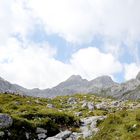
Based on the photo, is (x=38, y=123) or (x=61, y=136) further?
(x=38, y=123)

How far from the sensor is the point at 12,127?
31.4 metres

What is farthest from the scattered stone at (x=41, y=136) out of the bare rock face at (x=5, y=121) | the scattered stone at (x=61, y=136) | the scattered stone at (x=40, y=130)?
the bare rock face at (x=5, y=121)

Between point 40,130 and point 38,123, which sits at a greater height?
point 38,123

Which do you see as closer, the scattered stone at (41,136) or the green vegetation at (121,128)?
the green vegetation at (121,128)

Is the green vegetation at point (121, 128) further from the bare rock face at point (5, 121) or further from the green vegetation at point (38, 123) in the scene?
the bare rock face at point (5, 121)

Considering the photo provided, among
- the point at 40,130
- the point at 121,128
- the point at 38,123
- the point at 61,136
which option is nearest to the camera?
the point at 121,128

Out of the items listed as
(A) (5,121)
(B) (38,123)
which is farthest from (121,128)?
(A) (5,121)

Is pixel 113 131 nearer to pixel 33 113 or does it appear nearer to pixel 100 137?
pixel 100 137

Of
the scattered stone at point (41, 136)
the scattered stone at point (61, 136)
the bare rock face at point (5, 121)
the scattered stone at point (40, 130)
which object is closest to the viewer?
the bare rock face at point (5, 121)

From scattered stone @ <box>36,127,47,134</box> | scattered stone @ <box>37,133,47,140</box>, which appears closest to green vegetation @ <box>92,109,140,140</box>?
scattered stone @ <box>37,133,47,140</box>

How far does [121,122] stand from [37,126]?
912cm

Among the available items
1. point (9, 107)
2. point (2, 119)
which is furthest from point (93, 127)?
point (9, 107)

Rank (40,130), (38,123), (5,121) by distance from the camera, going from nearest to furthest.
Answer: (5,121) < (40,130) < (38,123)

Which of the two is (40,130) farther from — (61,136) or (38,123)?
(61,136)
